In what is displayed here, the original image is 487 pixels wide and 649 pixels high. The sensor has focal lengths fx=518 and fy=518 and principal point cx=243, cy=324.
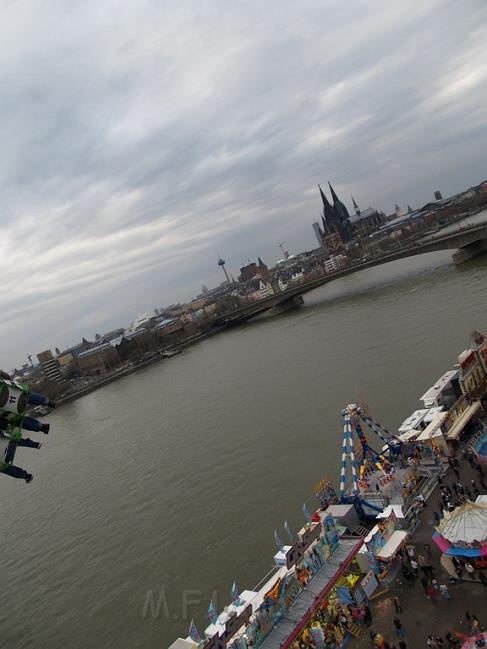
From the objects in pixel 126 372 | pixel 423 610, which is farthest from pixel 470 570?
pixel 126 372

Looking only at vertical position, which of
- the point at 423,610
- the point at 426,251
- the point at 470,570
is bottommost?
the point at 423,610

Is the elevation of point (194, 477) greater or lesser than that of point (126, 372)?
lesser

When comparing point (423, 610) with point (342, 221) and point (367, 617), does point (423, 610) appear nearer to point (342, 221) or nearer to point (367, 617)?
point (367, 617)

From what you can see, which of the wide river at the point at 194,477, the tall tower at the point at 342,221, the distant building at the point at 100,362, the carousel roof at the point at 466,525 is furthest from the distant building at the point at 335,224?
the carousel roof at the point at 466,525

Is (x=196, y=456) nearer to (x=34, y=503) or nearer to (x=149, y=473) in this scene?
(x=149, y=473)

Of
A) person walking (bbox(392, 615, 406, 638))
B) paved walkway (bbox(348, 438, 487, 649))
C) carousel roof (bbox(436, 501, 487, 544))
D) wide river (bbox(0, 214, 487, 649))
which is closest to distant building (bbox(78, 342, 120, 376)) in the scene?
wide river (bbox(0, 214, 487, 649))

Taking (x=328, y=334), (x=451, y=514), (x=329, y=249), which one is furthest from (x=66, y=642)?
(x=329, y=249)

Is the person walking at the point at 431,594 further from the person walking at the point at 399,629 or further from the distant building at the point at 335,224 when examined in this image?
the distant building at the point at 335,224

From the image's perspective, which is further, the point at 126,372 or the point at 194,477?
the point at 126,372
